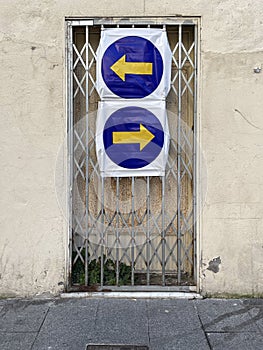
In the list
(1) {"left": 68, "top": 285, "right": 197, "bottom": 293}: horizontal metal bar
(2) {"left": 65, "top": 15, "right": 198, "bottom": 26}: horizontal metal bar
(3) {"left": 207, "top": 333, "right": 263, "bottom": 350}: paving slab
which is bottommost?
(3) {"left": 207, "top": 333, "right": 263, "bottom": 350}: paving slab

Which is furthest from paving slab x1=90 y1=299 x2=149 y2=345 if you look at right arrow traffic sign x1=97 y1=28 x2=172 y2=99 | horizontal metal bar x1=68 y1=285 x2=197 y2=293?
right arrow traffic sign x1=97 y1=28 x2=172 y2=99

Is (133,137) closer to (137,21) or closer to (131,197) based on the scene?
(131,197)

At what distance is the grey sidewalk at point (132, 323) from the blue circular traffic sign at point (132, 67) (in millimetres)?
2420

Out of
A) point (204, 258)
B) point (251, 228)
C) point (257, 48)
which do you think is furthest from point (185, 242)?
point (257, 48)

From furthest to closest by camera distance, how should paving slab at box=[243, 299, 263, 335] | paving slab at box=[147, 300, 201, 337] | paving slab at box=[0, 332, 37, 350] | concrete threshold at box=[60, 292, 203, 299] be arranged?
concrete threshold at box=[60, 292, 203, 299]
paving slab at box=[243, 299, 263, 335]
paving slab at box=[147, 300, 201, 337]
paving slab at box=[0, 332, 37, 350]

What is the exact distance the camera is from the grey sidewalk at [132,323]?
397 centimetres

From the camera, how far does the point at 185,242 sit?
17.4 feet

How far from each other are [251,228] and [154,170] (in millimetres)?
1310

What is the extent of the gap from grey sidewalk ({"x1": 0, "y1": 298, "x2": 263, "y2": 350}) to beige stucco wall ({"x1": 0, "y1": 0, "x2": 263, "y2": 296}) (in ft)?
1.00

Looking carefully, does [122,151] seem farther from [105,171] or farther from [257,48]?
[257,48]

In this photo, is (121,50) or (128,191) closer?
(121,50)

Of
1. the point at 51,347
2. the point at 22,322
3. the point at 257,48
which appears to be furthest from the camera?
the point at 257,48

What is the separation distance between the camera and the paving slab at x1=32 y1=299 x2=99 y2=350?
12.9 feet

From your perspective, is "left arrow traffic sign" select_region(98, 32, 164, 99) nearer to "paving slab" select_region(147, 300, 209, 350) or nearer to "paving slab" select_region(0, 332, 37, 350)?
"paving slab" select_region(147, 300, 209, 350)
